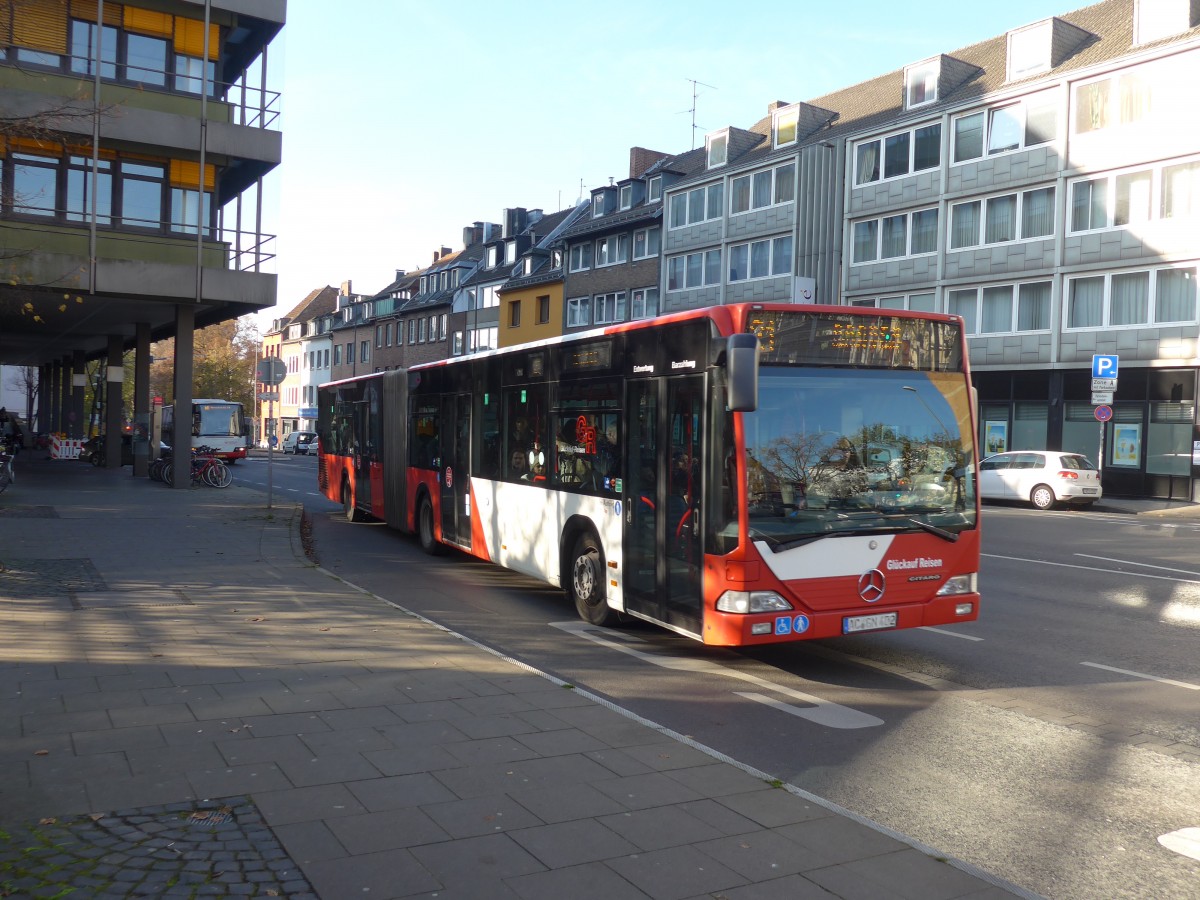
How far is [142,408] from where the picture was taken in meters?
33.0

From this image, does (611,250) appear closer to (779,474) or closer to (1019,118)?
(1019,118)

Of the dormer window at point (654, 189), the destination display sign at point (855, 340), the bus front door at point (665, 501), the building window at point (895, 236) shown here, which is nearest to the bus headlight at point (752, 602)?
the bus front door at point (665, 501)

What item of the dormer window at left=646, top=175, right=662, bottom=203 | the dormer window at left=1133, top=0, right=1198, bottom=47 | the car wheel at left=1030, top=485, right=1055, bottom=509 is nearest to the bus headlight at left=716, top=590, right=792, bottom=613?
the car wheel at left=1030, top=485, right=1055, bottom=509

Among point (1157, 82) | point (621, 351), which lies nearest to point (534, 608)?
point (621, 351)

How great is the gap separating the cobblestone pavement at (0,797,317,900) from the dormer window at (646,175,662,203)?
49.5 meters

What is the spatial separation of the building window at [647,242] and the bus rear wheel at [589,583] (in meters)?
41.9

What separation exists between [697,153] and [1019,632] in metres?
48.3

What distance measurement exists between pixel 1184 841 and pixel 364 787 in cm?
372

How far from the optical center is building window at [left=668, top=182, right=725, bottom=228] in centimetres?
4738

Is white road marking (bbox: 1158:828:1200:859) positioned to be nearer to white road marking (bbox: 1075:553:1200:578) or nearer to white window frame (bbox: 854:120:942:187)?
white road marking (bbox: 1075:553:1200:578)

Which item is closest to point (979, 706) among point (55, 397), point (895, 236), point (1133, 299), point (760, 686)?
point (760, 686)

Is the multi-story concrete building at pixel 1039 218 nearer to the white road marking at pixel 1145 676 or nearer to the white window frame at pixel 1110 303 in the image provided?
the white window frame at pixel 1110 303

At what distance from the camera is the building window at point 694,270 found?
47344mm

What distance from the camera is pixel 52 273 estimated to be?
22.9m
